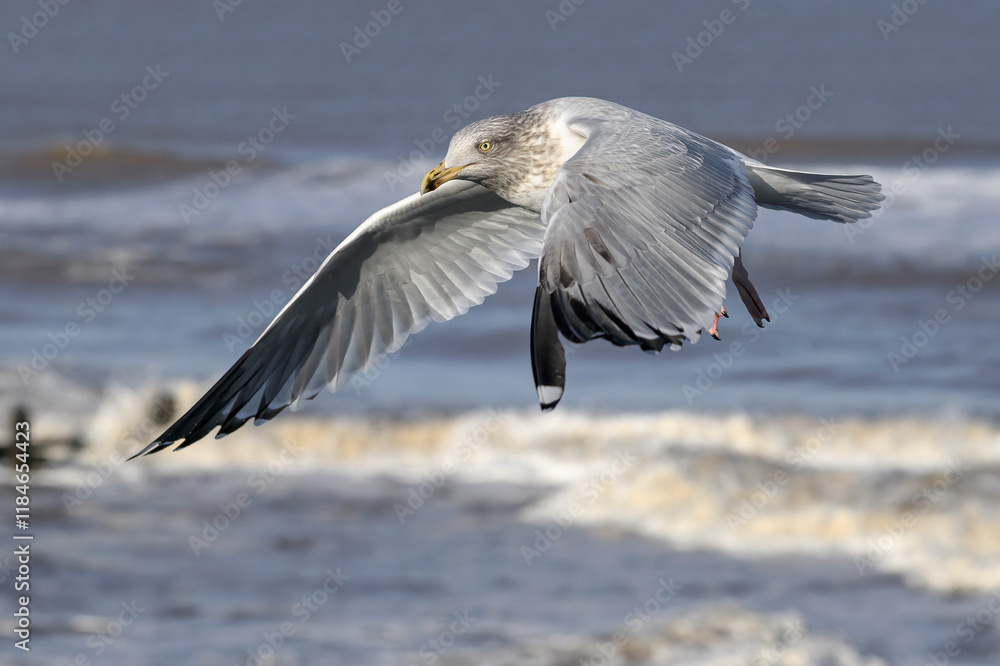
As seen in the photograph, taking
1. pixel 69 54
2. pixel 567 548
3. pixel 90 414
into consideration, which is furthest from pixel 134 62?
pixel 567 548

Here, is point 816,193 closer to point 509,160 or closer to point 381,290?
point 509,160

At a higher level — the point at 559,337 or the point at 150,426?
the point at 559,337

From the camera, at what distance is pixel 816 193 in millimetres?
4645

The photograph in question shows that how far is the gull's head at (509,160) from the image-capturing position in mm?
4496

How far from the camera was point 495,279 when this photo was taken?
17.0 ft

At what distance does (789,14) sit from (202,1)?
25.5m

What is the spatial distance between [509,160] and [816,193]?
3.56ft

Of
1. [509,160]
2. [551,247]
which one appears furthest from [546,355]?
[509,160]

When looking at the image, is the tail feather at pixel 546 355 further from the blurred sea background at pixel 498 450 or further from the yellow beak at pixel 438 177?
the blurred sea background at pixel 498 450

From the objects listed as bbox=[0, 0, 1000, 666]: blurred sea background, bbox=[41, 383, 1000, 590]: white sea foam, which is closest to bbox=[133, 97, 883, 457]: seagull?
bbox=[0, 0, 1000, 666]: blurred sea background

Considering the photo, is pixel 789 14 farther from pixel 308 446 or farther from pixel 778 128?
pixel 308 446

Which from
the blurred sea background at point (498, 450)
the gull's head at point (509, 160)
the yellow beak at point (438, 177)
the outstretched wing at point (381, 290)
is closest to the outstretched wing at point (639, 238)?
the gull's head at point (509, 160)

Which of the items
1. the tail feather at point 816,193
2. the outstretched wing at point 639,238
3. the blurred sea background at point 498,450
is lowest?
the blurred sea background at point 498,450

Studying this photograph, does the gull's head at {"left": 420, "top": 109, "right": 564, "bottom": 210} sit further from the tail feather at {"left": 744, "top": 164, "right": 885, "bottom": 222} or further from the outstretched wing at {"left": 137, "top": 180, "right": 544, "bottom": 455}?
the tail feather at {"left": 744, "top": 164, "right": 885, "bottom": 222}
